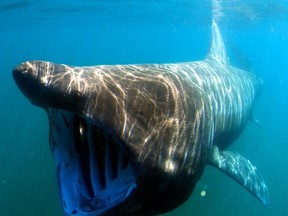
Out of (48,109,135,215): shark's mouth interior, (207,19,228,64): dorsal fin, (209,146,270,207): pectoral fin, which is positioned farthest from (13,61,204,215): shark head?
(207,19,228,64): dorsal fin

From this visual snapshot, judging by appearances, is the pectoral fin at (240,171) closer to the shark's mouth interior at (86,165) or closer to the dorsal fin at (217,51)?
the shark's mouth interior at (86,165)

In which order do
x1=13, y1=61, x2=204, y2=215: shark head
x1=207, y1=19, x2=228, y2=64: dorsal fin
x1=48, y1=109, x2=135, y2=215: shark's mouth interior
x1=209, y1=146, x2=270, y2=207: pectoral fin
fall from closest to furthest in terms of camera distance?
x1=13, y1=61, x2=204, y2=215: shark head, x1=48, y1=109, x2=135, y2=215: shark's mouth interior, x1=209, y1=146, x2=270, y2=207: pectoral fin, x1=207, y1=19, x2=228, y2=64: dorsal fin

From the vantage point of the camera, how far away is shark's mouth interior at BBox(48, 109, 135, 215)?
328 cm

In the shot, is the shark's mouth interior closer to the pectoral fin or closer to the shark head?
the shark head

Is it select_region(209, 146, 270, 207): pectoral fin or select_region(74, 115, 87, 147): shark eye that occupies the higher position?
select_region(74, 115, 87, 147): shark eye

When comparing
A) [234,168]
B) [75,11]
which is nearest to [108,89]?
[234,168]

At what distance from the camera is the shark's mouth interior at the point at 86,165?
3279mm

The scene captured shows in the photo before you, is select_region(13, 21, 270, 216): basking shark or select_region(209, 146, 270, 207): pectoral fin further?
select_region(209, 146, 270, 207): pectoral fin

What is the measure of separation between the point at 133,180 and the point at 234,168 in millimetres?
3080

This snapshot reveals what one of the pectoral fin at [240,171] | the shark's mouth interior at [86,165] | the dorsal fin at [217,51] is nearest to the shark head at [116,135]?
the shark's mouth interior at [86,165]

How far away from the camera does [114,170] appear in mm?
3711

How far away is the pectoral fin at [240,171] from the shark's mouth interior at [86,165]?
6.58ft

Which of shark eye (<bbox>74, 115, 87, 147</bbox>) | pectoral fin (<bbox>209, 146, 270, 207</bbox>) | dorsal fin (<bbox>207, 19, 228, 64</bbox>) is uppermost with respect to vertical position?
shark eye (<bbox>74, 115, 87, 147</bbox>)

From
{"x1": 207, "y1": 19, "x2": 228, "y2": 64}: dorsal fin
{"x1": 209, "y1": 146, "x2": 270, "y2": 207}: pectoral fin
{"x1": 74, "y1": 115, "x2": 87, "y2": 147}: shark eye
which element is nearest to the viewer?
{"x1": 74, "y1": 115, "x2": 87, "y2": 147}: shark eye
